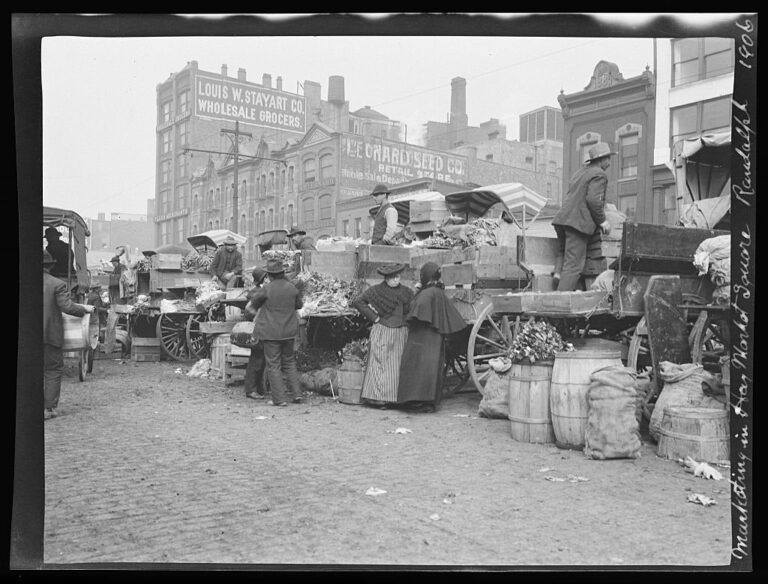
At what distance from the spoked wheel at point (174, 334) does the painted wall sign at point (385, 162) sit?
5.03m

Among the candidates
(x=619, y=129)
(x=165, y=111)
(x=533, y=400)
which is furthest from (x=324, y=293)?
(x=619, y=129)

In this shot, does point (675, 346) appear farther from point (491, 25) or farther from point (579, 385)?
point (491, 25)

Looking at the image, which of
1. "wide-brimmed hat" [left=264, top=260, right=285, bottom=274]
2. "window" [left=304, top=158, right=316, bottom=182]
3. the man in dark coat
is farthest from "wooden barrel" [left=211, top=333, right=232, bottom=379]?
"window" [left=304, top=158, right=316, bottom=182]

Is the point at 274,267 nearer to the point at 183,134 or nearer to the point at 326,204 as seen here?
the point at 183,134

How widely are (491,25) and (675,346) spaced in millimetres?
3847

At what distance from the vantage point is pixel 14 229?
4652mm

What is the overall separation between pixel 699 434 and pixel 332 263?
6.99 metres

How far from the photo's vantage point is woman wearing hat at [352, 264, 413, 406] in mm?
9172

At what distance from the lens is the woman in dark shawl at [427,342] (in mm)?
8805

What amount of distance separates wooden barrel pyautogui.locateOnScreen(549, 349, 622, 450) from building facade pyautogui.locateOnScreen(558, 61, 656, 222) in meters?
19.8

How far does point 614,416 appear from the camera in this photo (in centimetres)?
616

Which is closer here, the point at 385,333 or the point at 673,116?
the point at 385,333

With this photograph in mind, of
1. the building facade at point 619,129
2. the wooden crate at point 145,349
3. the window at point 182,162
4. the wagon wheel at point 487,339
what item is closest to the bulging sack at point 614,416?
the wagon wheel at point 487,339
